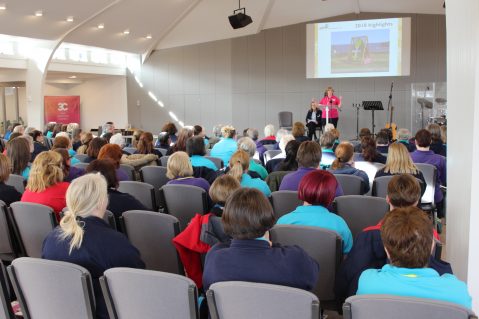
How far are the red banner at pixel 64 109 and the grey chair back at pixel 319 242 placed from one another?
1803cm

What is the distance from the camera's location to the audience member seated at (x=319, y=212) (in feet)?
10.1

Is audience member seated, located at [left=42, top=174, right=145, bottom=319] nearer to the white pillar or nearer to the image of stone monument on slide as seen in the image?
the white pillar

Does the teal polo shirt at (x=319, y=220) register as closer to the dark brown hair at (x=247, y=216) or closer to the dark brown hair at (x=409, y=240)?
the dark brown hair at (x=247, y=216)

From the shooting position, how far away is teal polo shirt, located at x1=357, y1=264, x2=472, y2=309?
1.89 meters

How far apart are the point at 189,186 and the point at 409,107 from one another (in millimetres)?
12419

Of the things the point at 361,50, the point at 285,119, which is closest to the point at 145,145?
the point at 361,50

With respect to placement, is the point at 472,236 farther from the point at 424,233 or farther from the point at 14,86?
the point at 14,86

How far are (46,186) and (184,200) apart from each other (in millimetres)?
1148

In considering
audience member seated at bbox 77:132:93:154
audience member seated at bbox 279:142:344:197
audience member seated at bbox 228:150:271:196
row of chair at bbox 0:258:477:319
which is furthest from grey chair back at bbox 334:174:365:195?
audience member seated at bbox 77:132:93:154

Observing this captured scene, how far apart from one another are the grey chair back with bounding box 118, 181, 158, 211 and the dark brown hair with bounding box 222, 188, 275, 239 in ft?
7.54

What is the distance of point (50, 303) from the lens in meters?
2.37

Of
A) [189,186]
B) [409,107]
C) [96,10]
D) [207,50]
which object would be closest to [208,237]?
[189,186]

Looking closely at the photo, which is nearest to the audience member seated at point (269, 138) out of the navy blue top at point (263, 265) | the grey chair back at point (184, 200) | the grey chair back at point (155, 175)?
the grey chair back at point (155, 175)

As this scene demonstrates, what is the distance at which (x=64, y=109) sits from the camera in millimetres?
19391
